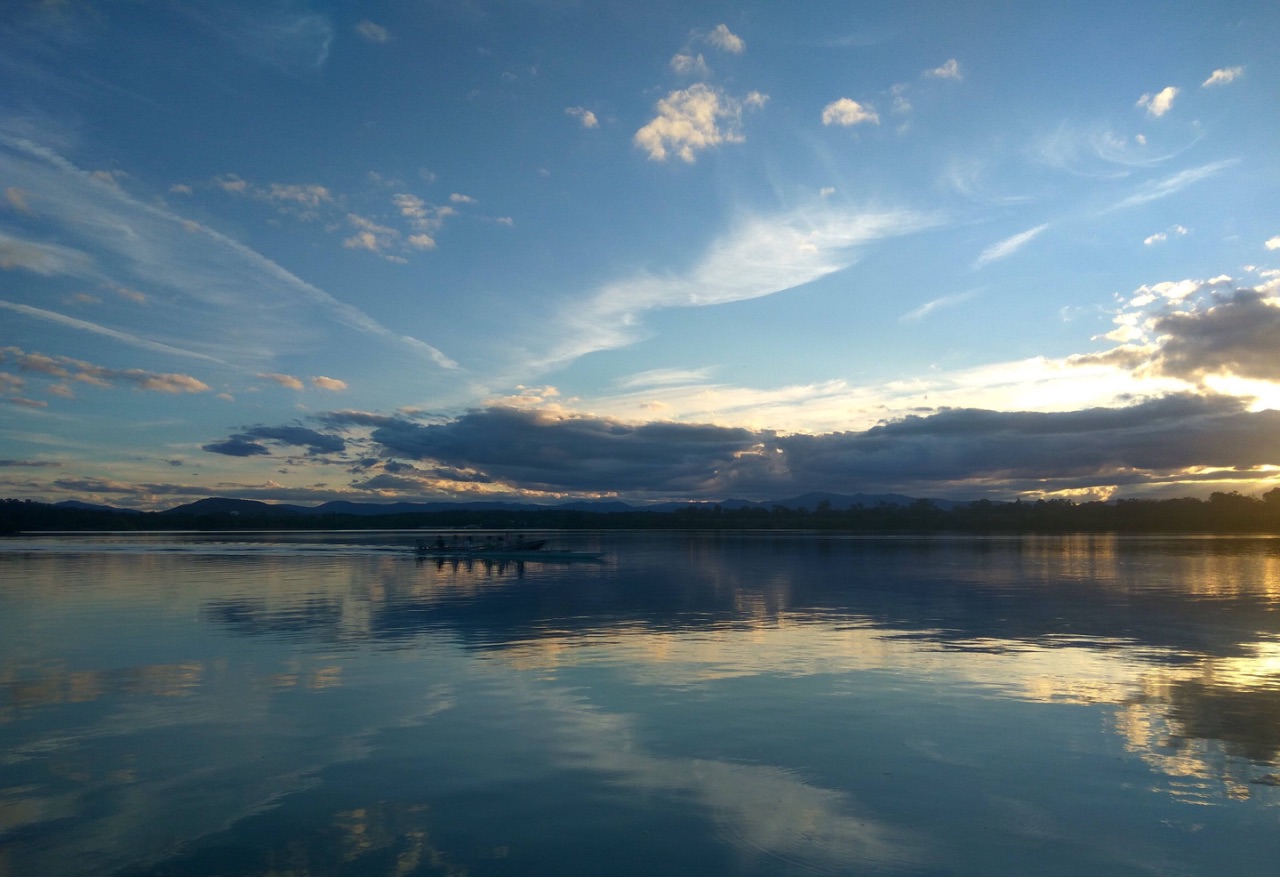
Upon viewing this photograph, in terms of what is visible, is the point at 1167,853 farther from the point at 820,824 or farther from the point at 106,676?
the point at 106,676

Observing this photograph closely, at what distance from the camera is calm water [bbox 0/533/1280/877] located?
10.0m

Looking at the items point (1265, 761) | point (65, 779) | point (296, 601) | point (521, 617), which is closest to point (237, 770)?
point (65, 779)

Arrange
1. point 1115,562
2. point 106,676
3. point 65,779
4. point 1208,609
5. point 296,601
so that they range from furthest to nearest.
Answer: point 1115,562
point 296,601
point 1208,609
point 106,676
point 65,779

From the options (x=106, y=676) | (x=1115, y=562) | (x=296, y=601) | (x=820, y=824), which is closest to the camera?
(x=820, y=824)

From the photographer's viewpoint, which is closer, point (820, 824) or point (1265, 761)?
point (820, 824)

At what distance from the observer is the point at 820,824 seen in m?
10.8

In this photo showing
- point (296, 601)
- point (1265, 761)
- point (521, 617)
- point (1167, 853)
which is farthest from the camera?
point (296, 601)

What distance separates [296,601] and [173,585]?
504 inches

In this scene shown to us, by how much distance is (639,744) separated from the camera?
563 inches

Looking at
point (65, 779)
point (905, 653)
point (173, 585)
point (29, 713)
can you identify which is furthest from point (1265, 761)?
point (173, 585)

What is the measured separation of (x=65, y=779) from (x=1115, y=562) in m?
74.7

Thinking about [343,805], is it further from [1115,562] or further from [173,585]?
[1115,562]

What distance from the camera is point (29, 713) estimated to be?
1659 cm

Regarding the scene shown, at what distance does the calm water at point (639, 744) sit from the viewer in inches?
395
